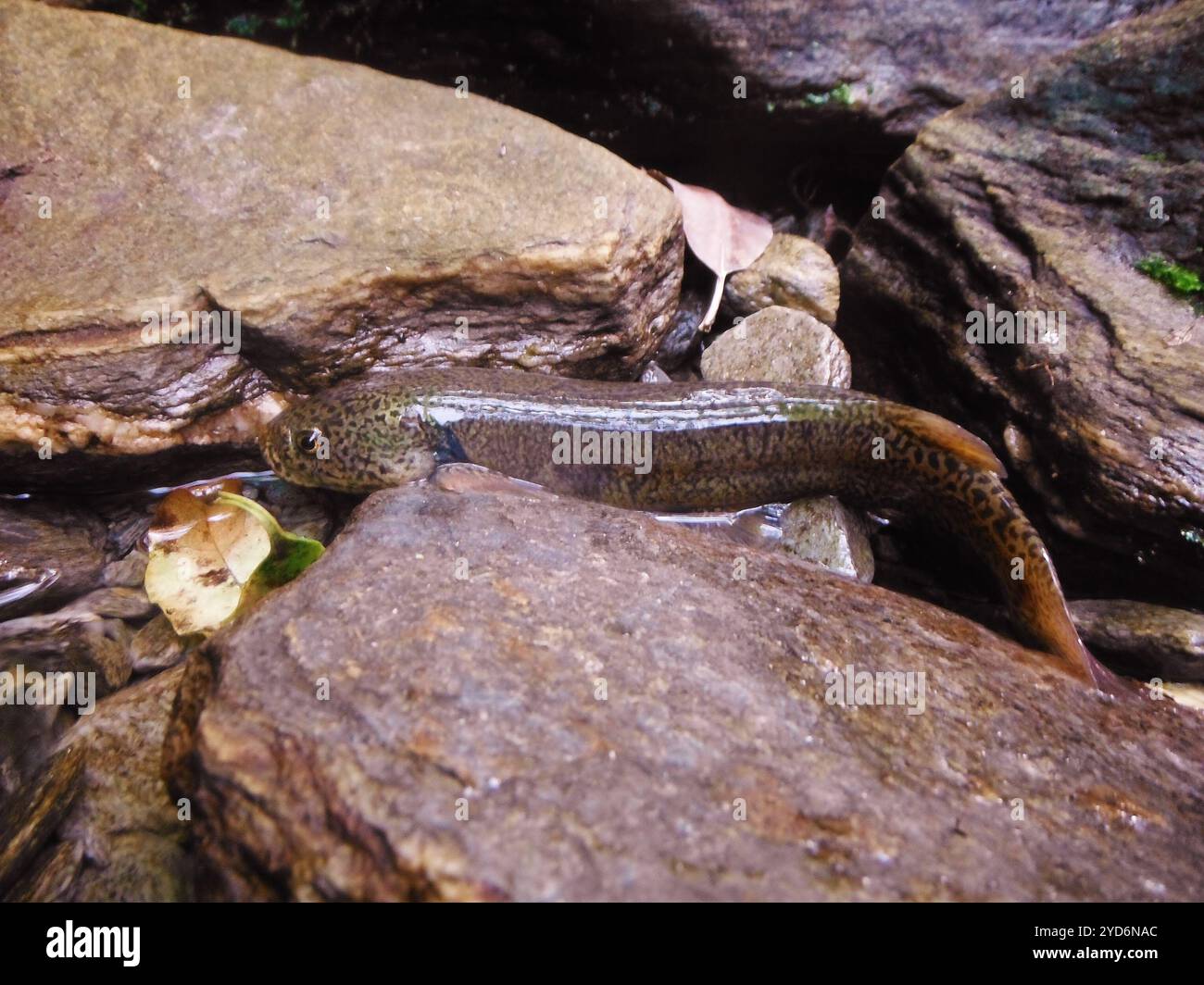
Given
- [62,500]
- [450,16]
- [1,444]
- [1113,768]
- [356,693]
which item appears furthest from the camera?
[450,16]

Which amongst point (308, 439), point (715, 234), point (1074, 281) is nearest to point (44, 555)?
point (308, 439)

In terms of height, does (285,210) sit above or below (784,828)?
above

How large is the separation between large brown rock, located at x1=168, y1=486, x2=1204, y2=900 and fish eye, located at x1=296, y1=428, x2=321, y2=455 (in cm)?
115

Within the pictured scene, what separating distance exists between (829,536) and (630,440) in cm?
130

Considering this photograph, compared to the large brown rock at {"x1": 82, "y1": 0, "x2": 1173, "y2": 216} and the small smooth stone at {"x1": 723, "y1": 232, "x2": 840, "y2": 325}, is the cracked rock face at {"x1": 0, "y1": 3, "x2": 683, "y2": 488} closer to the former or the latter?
the large brown rock at {"x1": 82, "y1": 0, "x2": 1173, "y2": 216}

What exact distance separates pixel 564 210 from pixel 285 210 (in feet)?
5.17

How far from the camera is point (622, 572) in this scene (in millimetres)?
3037

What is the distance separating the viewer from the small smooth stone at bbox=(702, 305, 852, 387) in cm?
473

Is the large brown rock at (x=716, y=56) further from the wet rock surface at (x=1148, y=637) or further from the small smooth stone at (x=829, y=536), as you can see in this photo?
the wet rock surface at (x=1148, y=637)

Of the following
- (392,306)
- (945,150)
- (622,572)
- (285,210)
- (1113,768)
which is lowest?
(1113,768)

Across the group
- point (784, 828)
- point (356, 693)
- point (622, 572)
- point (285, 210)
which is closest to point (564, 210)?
point (285, 210)

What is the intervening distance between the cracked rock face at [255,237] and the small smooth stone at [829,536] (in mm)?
1490

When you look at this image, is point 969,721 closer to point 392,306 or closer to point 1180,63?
point 392,306

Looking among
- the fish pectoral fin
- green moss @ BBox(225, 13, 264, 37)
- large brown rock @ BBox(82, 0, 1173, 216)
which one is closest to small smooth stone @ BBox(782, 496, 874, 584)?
the fish pectoral fin
